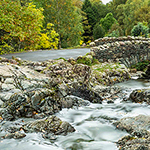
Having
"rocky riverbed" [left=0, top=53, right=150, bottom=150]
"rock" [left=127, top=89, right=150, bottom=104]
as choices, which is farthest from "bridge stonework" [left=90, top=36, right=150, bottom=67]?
"rock" [left=127, top=89, right=150, bottom=104]

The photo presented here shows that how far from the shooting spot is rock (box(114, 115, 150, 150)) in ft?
13.5

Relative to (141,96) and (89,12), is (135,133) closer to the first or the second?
(141,96)

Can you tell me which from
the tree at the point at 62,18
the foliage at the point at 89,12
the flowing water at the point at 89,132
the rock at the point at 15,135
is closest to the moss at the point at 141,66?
the flowing water at the point at 89,132

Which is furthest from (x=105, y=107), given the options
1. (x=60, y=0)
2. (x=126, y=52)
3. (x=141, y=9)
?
(x=141, y=9)

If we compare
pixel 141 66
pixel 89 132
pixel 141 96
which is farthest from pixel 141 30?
pixel 89 132

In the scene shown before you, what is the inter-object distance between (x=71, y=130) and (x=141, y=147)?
230cm

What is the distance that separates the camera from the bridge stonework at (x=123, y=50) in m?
18.1

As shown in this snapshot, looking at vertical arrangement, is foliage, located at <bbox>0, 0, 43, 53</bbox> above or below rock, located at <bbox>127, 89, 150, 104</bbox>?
above

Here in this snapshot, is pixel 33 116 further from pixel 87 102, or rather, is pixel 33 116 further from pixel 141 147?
pixel 141 147

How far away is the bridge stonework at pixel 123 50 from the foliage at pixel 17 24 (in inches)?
267

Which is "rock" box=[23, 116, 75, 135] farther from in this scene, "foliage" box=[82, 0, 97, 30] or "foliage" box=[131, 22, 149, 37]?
"foliage" box=[82, 0, 97, 30]

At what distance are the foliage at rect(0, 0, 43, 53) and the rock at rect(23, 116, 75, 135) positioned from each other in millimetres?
13398

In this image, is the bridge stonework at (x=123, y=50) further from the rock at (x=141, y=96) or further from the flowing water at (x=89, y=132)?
the flowing water at (x=89, y=132)

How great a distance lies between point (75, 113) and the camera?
757 centimetres
